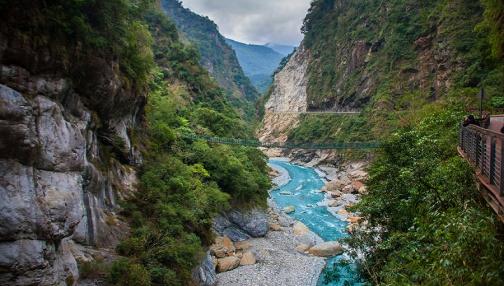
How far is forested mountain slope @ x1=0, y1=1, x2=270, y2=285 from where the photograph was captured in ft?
22.1

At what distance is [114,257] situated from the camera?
922cm

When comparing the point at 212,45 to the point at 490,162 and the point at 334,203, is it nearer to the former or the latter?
the point at 334,203

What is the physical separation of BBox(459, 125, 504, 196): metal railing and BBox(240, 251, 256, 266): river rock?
1107 centimetres

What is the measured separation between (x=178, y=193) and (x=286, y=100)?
176 feet

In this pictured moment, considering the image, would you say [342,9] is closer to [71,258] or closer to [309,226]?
[309,226]

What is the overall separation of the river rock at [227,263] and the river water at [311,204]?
345 cm

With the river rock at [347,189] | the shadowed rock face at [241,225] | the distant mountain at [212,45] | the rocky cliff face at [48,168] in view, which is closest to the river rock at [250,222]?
the shadowed rock face at [241,225]

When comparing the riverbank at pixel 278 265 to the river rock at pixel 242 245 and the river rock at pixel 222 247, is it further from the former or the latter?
the river rock at pixel 222 247

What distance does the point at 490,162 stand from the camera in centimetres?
455

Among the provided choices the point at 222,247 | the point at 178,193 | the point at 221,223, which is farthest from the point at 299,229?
the point at 178,193

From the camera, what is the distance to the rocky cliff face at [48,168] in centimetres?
655

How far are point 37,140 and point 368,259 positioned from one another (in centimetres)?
759

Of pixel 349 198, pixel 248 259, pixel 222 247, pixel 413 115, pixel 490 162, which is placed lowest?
pixel 248 259

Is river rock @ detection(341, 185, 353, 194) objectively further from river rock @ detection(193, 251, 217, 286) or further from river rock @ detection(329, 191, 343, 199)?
river rock @ detection(193, 251, 217, 286)
